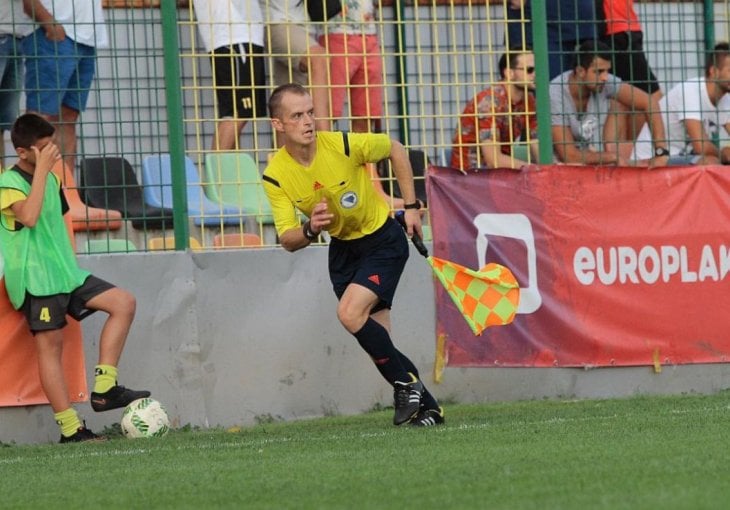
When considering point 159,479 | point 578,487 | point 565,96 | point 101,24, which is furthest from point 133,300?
point 578,487

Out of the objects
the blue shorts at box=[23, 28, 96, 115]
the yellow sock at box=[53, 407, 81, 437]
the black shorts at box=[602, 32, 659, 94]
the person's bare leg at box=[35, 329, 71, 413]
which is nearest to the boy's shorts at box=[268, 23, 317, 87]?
the blue shorts at box=[23, 28, 96, 115]

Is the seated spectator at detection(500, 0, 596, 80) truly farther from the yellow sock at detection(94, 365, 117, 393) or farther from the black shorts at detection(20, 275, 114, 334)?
the yellow sock at detection(94, 365, 117, 393)

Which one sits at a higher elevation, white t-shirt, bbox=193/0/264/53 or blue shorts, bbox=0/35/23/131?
white t-shirt, bbox=193/0/264/53

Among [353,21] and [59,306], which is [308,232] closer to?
[59,306]

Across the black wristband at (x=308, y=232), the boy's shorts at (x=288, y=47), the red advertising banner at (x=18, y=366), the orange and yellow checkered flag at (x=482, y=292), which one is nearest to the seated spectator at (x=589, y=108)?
the boy's shorts at (x=288, y=47)

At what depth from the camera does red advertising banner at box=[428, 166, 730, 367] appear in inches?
444

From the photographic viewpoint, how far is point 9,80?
35.3 ft

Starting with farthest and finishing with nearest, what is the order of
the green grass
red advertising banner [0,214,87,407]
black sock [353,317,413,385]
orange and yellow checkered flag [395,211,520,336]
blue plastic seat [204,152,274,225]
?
blue plastic seat [204,152,274,225]
red advertising banner [0,214,87,407]
orange and yellow checkered flag [395,211,520,336]
black sock [353,317,413,385]
the green grass

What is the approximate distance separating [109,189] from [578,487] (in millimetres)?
5608

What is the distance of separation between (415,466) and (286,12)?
16.7 feet

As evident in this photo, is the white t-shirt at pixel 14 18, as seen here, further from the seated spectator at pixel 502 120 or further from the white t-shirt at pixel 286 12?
the seated spectator at pixel 502 120

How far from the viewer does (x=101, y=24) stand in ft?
35.6

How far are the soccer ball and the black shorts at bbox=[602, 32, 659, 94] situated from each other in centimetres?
455

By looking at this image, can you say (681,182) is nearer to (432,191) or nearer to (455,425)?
(432,191)
